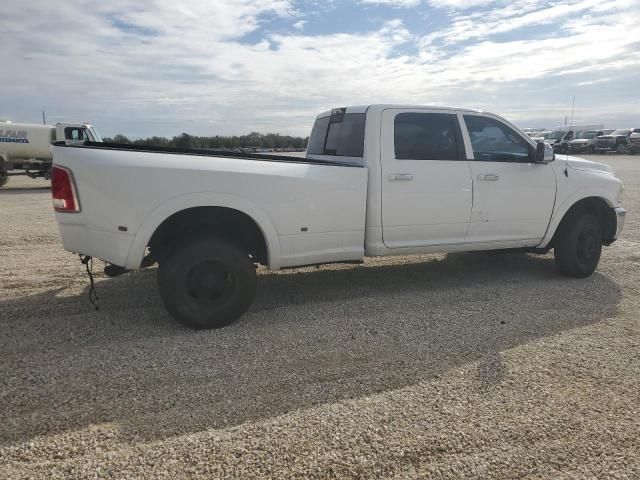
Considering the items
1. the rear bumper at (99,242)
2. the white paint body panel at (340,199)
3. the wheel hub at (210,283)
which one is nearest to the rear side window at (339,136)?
the white paint body panel at (340,199)

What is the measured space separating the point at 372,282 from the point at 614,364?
2.62 metres

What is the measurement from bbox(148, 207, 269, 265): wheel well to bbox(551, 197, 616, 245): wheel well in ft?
12.3

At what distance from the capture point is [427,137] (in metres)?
4.98

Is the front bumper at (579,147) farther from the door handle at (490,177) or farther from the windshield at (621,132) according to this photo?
the door handle at (490,177)

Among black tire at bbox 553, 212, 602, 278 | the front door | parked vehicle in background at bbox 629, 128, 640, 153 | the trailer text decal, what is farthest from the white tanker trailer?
parked vehicle in background at bbox 629, 128, 640, 153

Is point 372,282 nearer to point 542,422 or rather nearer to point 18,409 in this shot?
point 542,422

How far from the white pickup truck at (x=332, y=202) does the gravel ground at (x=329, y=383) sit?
1.89 ft

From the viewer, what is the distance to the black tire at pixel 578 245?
18.5 ft

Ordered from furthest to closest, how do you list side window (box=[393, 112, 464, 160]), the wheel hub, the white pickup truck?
side window (box=[393, 112, 464, 160]), the wheel hub, the white pickup truck

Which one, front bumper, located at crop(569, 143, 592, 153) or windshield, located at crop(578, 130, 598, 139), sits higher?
windshield, located at crop(578, 130, 598, 139)

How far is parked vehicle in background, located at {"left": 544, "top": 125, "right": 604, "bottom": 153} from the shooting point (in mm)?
34812

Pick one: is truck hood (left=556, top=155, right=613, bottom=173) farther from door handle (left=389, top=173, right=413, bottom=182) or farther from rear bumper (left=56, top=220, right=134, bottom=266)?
rear bumper (left=56, top=220, right=134, bottom=266)

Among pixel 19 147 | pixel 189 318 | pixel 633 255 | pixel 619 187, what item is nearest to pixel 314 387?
pixel 189 318

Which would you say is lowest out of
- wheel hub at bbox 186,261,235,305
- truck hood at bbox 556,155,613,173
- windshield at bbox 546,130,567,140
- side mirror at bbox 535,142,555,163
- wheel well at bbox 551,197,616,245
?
wheel hub at bbox 186,261,235,305
